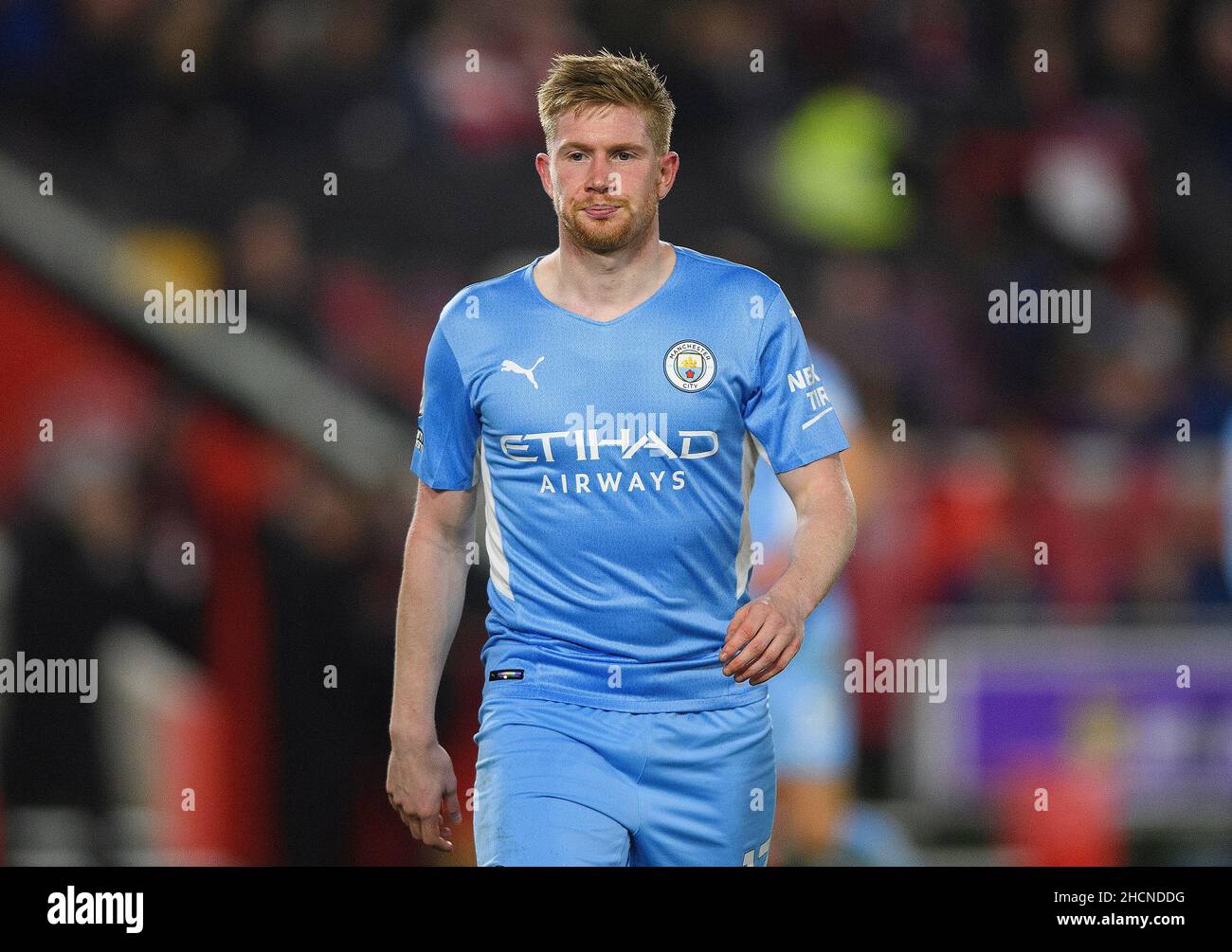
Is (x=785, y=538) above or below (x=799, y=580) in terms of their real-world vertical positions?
above

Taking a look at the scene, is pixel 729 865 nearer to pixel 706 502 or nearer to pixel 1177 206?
pixel 706 502

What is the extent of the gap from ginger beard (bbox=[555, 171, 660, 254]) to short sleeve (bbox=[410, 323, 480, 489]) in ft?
1.21

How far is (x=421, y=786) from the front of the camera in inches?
129

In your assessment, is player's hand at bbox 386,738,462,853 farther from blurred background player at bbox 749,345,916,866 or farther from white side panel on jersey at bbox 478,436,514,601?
blurred background player at bbox 749,345,916,866

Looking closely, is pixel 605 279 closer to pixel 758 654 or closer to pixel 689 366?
pixel 689 366

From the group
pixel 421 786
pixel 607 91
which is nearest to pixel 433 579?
pixel 421 786

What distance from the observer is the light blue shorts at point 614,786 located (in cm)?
314

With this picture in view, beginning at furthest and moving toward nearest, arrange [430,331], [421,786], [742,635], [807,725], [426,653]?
1. [430,331]
2. [807,725]
3. [426,653]
4. [421,786]
5. [742,635]

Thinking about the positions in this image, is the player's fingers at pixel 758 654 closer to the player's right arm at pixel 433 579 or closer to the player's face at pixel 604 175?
the player's right arm at pixel 433 579

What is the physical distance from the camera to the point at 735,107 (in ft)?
21.8

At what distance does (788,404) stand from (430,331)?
131 inches

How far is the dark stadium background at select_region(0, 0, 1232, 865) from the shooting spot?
19.5 ft
